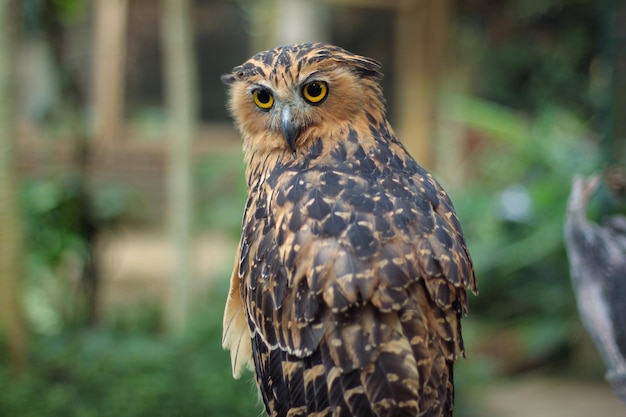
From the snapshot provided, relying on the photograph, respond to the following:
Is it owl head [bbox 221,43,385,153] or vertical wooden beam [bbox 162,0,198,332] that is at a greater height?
owl head [bbox 221,43,385,153]

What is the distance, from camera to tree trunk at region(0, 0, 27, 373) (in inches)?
157

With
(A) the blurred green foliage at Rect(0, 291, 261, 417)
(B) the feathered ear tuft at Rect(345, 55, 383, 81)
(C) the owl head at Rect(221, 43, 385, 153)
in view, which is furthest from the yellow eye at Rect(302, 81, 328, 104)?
(A) the blurred green foliage at Rect(0, 291, 261, 417)

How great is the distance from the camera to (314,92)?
2213 millimetres

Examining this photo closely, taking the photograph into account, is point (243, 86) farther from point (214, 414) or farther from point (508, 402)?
point (508, 402)

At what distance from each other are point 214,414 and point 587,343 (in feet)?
12.4

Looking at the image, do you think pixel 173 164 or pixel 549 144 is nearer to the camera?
pixel 173 164

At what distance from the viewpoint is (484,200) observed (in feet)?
22.8

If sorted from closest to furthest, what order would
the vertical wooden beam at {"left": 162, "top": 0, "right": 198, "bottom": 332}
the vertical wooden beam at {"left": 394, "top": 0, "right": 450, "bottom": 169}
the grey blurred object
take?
1. the grey blurred object
2. the vertical wooden beam at {"left": 162, "top": 0, "right": 198, "bottom": 332}
3. the vertical wooden beam at {"left": 394, "top": 0, "right": 450, "bottom": 169}

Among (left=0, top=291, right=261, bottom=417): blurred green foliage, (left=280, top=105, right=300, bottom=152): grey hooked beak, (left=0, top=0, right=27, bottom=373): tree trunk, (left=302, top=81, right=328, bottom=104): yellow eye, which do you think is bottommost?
(left=0, top=291, right=261, bottom=417): blurred green foliage

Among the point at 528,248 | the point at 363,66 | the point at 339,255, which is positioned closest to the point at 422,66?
the point at 528,248

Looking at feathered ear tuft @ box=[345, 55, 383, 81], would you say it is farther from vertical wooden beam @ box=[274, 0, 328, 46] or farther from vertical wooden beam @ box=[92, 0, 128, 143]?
vertical wooden beam @ box=[92, 0, 128, 143]

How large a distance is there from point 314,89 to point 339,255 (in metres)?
0.56

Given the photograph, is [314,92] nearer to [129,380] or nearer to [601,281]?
[601,281]

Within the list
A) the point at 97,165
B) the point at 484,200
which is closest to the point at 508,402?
the point at 484,200
